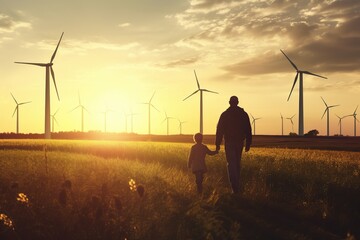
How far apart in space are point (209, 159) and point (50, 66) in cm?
3871

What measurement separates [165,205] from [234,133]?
13.5ft

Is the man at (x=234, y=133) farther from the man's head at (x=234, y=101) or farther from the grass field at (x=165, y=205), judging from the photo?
the grass field at (x=165, y=205)

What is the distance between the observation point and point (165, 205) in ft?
34.4

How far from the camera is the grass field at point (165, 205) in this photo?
28.6 feet

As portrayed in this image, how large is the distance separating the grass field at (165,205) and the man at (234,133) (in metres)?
0.68

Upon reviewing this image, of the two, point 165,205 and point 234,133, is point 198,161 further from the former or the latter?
point 165,205

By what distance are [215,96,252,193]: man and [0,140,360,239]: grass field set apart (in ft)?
2.23

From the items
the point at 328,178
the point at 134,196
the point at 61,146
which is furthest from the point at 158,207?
the point at 61,146

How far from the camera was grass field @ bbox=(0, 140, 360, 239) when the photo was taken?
8727mm

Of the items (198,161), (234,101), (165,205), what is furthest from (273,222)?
(234,101)

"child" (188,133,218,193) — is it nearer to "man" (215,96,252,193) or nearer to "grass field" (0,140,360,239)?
"grass field" (0,140,360,239)

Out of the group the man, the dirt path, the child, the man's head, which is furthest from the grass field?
the man's head

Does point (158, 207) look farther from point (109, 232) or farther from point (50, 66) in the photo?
point (50, 66)

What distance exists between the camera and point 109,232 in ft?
28.2
